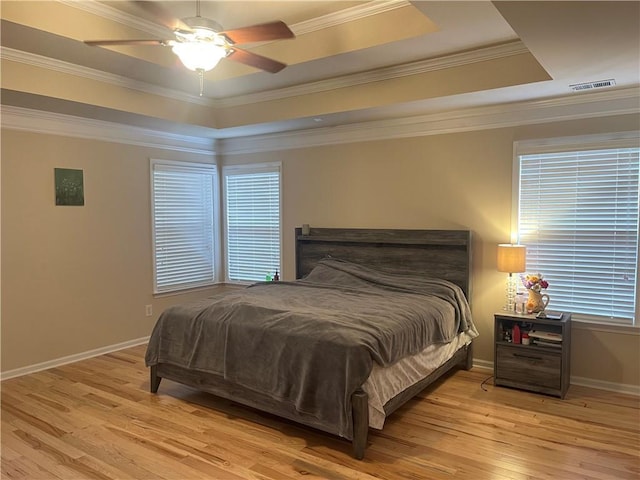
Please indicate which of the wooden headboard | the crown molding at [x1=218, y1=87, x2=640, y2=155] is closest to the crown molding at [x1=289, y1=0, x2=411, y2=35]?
the crown molding at [x1=218, y1=87, x2=640, y2=155]

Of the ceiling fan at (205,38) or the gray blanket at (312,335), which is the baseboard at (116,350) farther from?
the ceiling fan at (205,38)

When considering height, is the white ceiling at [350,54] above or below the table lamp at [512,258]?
above

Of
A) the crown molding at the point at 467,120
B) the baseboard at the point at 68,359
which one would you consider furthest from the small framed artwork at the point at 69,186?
the crown molding at the point at 467,120

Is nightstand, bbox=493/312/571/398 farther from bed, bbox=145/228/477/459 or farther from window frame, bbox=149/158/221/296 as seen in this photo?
window frame, bbox=149/158/221/296

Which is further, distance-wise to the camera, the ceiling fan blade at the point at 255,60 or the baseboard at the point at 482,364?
the baseboard at the point at 482,364

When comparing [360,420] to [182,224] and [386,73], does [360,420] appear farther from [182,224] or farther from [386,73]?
[182,224]

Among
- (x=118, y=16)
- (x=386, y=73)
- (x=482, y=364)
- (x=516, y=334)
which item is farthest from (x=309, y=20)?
(x=482, y=364)

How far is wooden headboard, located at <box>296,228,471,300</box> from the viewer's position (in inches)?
173

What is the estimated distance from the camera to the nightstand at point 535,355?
3.68 m

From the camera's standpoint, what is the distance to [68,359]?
15.1 feet

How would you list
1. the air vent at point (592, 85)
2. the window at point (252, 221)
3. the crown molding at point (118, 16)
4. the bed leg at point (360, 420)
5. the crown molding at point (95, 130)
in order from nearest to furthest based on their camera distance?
1. the bed leg at point (360, 420)
2. the crown molding at point (118, 16)
3. the air vent at point (592, 85)
4. the crown molding at point (95, 130)
5. the window at point (252, 221)

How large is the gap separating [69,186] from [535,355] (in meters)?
4.55

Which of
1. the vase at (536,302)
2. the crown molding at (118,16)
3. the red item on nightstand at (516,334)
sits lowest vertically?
the red item on nightstand at (516,334)

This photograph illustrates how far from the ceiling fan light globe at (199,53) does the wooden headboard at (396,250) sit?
266cm
